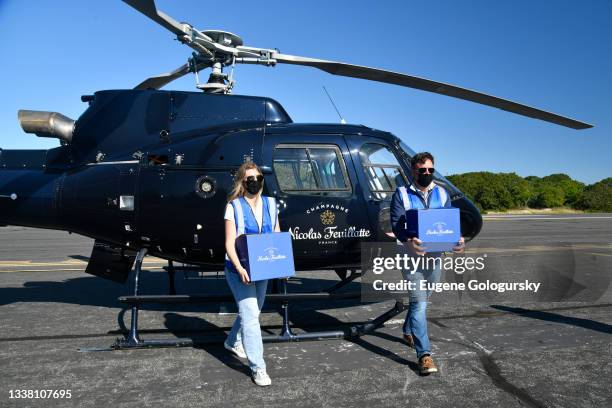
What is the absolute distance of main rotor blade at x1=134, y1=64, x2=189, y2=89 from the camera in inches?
243

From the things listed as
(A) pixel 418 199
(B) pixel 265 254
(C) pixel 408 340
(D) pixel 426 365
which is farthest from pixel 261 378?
(A) pixel 418 199

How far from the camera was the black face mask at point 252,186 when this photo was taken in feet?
12.2

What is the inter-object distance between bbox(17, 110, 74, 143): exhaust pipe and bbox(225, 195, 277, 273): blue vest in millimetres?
3537

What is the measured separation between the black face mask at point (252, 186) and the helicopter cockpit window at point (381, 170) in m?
2.07

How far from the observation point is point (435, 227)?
12.9 ft

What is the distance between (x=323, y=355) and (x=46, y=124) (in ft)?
15.5

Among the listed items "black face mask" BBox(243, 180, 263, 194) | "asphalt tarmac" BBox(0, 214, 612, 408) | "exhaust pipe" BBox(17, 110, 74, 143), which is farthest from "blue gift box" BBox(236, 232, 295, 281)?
"exhaust pipe" BBox(17, 110, 74, 143)

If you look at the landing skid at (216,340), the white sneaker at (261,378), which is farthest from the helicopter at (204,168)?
the white sneaker at (261,378)

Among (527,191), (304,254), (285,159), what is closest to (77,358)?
(304,254)

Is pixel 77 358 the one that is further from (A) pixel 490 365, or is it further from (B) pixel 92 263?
(A) pixel 490 365

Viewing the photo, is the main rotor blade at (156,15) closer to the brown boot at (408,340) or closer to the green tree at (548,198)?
the brown boot at (408,340)

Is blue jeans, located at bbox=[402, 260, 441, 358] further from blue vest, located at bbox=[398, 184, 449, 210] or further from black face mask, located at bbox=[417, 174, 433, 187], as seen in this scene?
black face mask, located at bbox=[417, 174, 433, 187]

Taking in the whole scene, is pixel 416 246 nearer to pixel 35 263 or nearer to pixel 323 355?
pixel 323 355

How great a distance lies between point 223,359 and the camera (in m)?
4.41
